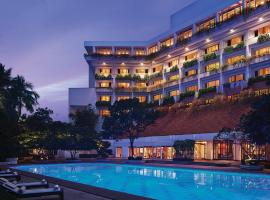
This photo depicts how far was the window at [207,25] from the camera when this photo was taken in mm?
59994

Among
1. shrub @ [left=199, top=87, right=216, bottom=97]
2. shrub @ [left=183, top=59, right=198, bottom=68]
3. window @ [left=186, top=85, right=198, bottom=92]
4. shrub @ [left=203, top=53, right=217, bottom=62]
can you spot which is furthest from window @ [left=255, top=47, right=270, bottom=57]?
window @ [left=186, top=85, right=198, bottom=92]

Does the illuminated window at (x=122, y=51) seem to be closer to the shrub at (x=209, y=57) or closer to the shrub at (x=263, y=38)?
the shrub at (x=209, y=57)

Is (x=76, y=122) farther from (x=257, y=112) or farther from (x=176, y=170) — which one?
(x=257, y=112)


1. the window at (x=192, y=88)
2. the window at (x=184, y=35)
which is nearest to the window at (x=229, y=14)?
the window at (x=184, y=35)

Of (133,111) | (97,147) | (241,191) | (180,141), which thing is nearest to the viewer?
(241,191)

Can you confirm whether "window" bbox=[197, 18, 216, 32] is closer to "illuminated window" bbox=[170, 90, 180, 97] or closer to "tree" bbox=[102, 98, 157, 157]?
"illuminated window" bbox=[170, 90, 180, 97]

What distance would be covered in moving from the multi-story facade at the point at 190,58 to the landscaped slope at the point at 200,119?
2.87 meters

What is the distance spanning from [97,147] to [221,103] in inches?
732

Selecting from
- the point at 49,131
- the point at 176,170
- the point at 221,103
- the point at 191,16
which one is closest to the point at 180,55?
the point at 191,16

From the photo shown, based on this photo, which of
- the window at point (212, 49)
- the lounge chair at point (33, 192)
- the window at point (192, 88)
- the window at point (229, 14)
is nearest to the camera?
the lounge chair at point (33, 192)

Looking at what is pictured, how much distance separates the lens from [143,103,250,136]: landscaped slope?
152 ft

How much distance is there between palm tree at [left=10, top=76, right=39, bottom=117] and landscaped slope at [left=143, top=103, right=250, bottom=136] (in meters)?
17.3

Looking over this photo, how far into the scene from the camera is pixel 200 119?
174 feet

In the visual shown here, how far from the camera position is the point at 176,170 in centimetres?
3375
